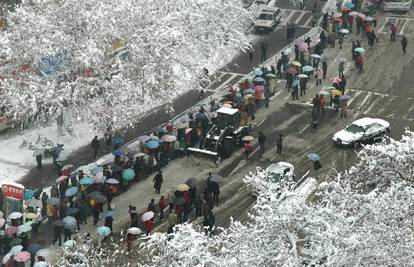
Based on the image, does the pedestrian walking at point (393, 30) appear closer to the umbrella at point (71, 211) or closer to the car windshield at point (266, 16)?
the car windshield at point (266, 16)

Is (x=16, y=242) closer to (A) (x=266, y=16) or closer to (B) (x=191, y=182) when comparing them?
(B) (x=191, y=182)

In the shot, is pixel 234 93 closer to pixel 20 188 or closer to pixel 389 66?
pixel 389 66

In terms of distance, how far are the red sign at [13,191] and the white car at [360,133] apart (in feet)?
49.4

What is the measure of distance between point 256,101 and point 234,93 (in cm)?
161

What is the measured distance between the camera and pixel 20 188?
29.6 metres

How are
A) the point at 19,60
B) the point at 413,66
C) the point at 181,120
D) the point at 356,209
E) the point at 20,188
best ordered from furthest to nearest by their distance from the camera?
the point at 413,66 → the point at 181,120 → the point at 19,60 → the point at 20,188 → the point at 356,209

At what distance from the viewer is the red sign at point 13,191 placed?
97.2ft

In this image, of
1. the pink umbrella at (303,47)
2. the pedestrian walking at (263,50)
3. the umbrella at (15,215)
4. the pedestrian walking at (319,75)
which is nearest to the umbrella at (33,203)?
the umbrella at (15,215)

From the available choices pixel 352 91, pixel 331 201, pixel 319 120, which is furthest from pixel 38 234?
pixel 352 91

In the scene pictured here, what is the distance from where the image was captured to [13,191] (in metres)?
A: 29.8

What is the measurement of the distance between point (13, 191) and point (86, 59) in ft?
25.9

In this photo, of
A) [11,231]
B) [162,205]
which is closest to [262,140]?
[162,205]

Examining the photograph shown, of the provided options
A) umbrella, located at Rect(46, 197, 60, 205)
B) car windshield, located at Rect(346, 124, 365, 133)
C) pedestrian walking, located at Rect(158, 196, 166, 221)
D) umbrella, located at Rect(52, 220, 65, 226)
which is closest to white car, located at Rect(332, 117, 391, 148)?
car windshield, located at Rect(346, 124, 365, 133)

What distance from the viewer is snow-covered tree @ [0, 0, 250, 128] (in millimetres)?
35188
